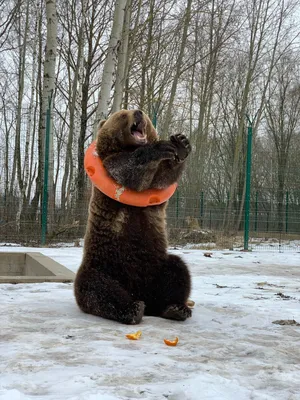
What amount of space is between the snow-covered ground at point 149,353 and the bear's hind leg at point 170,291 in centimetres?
11

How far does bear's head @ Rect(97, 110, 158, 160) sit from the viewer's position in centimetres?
323

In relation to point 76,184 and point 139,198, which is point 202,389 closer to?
point 139,198

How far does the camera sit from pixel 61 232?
10.5 m

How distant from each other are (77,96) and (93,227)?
15521mm

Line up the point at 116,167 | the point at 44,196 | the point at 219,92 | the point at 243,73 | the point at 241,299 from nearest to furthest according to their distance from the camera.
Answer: the point at 116,167 < the point at 241,299 < the point at 44,196 < the point at 243,73 < the point at 219,92

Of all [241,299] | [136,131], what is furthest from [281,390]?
[241,299]

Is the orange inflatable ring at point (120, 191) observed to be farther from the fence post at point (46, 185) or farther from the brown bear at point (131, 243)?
the fence post at point (46, 185)

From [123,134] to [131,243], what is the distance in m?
0.74

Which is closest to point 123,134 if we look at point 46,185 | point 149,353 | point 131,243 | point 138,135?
point 138,135

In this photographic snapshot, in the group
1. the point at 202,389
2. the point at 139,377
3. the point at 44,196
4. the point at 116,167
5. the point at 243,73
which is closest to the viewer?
the point at 202,389

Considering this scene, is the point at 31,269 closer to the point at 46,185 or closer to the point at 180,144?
the point at 46,185

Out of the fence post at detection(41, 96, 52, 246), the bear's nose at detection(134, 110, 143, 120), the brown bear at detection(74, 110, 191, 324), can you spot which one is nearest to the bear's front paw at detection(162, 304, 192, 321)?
the brown bear at detection(74, 110, 191, 324)

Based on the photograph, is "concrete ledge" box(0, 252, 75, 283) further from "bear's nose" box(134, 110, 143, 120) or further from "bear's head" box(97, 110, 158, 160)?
"bear's nose" box(134, 110, 143, 120)

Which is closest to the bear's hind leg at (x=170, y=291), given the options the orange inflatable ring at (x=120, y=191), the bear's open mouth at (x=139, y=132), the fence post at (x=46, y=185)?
the orange inflatable ring at (x=120, y=191)
